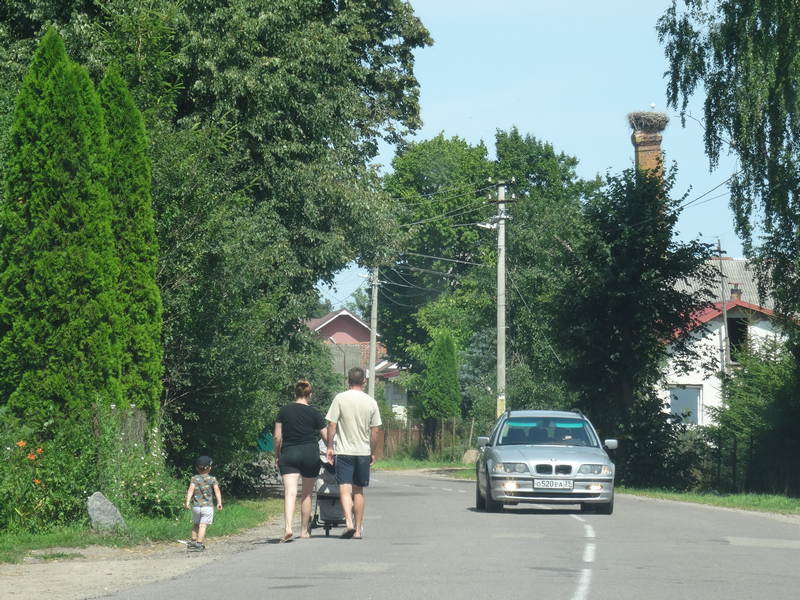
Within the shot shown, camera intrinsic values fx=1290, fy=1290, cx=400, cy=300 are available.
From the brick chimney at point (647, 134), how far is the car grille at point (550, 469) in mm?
36926

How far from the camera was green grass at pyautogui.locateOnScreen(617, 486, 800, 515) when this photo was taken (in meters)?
26.0

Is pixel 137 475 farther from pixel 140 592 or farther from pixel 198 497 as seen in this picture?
pixel 140 592

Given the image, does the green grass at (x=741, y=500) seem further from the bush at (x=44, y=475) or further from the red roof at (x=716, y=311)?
the bush at (x=44, y=475)

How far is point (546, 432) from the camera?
21469 millimetres

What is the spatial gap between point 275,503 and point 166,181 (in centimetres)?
788

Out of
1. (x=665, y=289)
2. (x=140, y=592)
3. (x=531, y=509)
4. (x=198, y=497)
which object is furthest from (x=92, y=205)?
(x=665, y=289)

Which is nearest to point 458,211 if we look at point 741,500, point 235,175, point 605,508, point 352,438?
point 741,500

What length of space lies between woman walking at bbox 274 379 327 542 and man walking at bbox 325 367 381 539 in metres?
0.20

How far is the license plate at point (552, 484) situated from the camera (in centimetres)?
1986

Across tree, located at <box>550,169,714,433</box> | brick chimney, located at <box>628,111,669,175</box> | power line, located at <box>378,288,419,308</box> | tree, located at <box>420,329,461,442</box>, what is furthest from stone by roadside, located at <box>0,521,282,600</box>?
power line, located at <box>378,288,419,308</box>

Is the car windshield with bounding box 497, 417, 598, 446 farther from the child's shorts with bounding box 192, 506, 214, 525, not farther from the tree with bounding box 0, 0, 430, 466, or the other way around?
the child's shorts with bounding box 192, 506, 214, 525

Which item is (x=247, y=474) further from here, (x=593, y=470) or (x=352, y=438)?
(x=352, y=438)

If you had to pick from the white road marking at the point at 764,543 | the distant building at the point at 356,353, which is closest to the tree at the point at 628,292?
the white road marking at the point at 764,543

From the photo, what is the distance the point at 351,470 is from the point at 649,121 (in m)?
43.0
